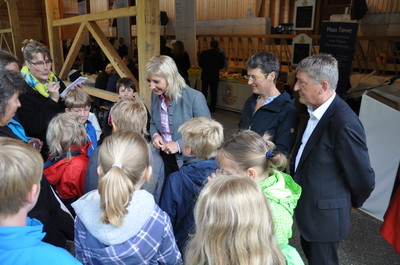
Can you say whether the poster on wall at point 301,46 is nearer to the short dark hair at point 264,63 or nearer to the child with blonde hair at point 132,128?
the short dark hair at point 264,63

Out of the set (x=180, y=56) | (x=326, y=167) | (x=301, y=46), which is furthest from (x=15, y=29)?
(x=326, y=167)

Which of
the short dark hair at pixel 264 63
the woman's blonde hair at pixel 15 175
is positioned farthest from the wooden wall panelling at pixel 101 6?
the woman's blonde hair at pixel 15 175

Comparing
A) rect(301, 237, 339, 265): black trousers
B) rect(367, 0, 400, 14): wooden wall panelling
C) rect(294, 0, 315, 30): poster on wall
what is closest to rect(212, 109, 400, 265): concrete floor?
rect(301, 237, 339, 265): black trousers

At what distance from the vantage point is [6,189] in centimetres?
96

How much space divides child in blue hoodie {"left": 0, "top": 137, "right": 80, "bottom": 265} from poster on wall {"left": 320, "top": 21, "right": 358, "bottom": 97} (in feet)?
17.7

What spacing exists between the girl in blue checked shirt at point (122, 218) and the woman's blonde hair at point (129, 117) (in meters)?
0.62

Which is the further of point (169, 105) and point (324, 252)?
point (169, 105)

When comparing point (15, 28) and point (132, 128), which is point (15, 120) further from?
point (15, 28)

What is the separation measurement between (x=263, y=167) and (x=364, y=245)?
1934 mm

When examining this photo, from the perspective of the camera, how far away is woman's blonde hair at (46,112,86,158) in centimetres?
207

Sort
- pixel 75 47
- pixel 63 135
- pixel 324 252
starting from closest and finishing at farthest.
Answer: pixel 324 252 < pixel 63 135 < pixel 75 47

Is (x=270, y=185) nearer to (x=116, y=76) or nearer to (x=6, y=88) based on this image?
(x=6, y=88)

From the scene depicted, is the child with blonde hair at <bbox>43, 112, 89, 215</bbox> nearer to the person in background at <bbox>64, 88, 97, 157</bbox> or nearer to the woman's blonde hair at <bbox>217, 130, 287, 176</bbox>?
the person in background at <bbox>64, 88, 97, 157</bbox>

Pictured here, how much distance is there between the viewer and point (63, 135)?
207 centimetres
